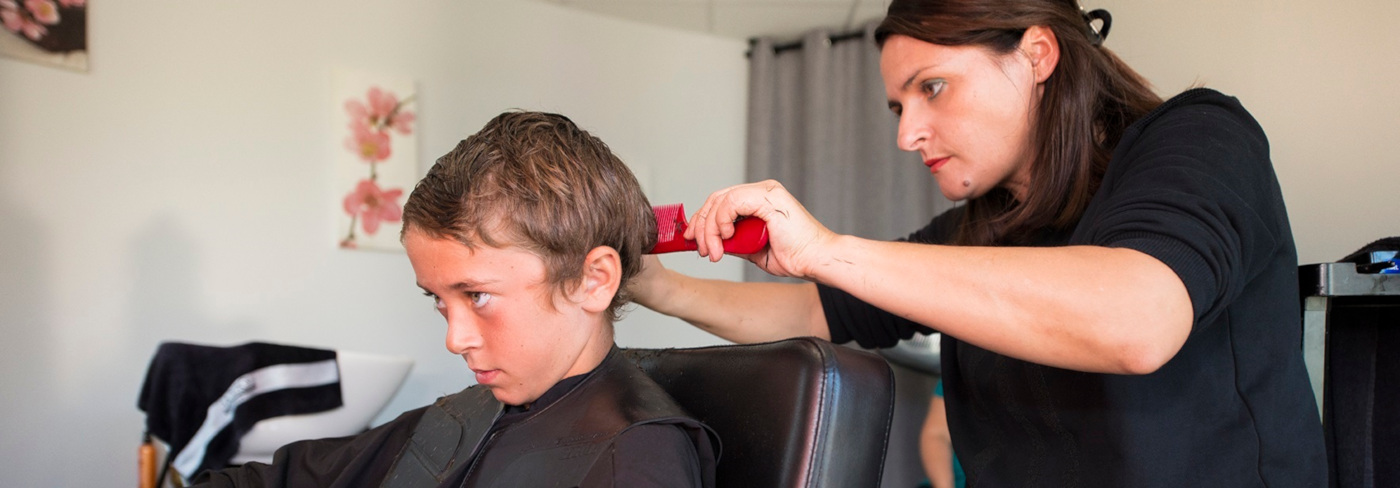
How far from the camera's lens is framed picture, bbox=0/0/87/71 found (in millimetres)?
2447

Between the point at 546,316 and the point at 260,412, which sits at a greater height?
the point at 546,316

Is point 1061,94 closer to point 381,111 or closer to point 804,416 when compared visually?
point 804,416

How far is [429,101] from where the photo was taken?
3.17m

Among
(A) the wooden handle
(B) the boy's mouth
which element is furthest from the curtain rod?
(B) the boy's mouth

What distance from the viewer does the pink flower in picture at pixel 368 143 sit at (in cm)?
302

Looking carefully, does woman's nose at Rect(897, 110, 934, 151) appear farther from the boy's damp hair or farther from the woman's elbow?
the woman's elbow

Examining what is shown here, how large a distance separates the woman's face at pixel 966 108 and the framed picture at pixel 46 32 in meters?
2.23

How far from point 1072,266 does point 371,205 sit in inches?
102

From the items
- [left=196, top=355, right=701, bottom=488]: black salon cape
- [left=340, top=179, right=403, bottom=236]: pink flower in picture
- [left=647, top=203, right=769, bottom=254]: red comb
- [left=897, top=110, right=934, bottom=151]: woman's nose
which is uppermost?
[left=897, top=110, right=934, bottom=151]: woman's nose

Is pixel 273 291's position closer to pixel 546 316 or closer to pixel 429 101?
pixel 429 101

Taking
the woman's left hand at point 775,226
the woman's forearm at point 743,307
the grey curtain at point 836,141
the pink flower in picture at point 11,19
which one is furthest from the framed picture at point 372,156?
the woman's left hand at point 775,226

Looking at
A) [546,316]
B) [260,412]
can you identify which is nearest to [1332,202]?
[546,316]

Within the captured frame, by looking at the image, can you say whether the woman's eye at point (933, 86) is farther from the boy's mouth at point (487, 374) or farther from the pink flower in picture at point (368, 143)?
the pink flower in picture at point (368, 143)

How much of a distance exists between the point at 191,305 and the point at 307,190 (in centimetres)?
46
